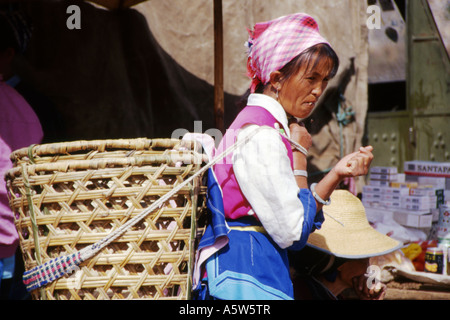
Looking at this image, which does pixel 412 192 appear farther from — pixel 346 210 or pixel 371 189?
pixel 346 210

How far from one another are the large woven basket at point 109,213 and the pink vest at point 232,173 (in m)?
0.20

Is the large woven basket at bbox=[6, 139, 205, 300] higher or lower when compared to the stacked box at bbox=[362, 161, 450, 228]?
higher

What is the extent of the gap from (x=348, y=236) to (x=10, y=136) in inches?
62.2

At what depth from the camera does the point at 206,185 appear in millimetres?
1409

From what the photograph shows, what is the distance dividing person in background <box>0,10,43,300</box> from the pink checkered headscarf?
1112 mm

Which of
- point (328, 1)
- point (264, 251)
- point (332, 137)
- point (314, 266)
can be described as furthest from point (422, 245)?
point (264, 251)

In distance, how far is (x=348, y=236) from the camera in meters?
2.13

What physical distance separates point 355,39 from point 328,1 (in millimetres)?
453

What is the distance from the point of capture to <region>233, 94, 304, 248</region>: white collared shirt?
134 cm

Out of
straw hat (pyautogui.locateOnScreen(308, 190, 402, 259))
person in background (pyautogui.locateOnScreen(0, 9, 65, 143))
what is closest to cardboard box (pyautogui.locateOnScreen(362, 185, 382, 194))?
straw hat (pyautogui.locateOnScreen(308, 190, 402, 259))

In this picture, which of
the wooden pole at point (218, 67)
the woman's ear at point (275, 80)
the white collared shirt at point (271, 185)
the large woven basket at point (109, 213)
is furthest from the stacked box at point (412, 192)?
the large woven basket at point (109, 213)

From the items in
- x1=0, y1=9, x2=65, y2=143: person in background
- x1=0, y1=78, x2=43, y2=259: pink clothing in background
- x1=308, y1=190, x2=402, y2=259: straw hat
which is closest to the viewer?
x1=0, y1=78, x2=43, y2=259: pink clothing in background

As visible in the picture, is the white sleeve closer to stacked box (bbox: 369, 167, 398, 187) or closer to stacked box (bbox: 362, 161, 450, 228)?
stacked box (bbox: 362, 161, 450, 228)
